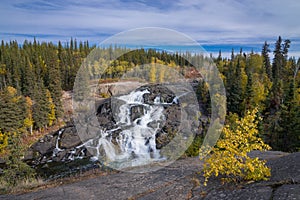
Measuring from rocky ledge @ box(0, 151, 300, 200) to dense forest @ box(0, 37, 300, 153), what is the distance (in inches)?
185

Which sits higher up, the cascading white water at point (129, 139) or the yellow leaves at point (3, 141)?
the cascading white water at point (129, 139)

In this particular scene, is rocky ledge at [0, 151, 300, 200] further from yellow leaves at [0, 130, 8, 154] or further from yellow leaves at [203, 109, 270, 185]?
yellow leaves at [0, 130, 8, 154]

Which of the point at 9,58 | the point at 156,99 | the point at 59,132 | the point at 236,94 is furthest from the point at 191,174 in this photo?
the point at 9,58

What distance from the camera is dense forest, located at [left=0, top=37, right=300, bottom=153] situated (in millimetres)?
11420

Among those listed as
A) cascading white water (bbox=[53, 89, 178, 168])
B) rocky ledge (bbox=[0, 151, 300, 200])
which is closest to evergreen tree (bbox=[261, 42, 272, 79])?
cascading white water (bbox=[53, 89, 178, 168])

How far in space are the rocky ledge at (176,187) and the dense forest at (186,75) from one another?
15.4ft

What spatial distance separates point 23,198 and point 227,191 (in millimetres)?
8066

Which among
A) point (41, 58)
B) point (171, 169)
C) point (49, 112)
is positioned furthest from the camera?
point (41, 58)

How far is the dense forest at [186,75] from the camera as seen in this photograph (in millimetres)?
11420

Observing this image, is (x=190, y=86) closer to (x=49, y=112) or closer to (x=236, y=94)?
(x=236, y=94)

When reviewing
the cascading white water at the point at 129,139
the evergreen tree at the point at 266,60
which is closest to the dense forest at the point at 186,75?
the evergreen tree at the point at 266,60

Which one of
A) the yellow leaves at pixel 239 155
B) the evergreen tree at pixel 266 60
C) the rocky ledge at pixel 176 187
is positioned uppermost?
the evergreen tree at pixel 266 60

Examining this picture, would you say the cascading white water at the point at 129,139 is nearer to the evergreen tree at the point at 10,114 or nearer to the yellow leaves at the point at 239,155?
the evergreen tree at the point at 10,114

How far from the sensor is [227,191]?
821 cm
